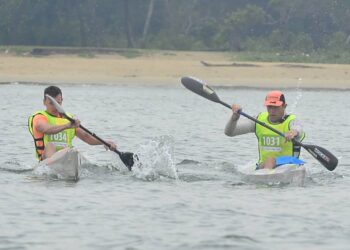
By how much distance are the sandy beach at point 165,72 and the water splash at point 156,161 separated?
1943 cm

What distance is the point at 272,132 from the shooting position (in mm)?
13500

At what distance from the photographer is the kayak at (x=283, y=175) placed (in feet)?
43.4

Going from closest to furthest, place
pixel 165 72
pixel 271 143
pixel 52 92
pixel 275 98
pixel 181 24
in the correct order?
pixel 275 98, pixel 52 92, pixel 271 143, pixel 165 72, pixel 181 24

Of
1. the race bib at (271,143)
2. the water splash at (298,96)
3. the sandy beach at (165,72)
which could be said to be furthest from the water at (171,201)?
the sandy beach at (165,72)

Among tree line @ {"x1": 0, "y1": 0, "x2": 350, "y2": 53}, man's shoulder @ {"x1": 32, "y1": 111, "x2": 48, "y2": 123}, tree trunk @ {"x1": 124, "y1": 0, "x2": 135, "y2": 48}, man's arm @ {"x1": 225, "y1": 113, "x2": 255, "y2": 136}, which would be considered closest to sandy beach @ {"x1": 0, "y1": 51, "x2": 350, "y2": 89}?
tree line @ {"x1": 0, "y1": 0, "x2": 350, "y2": 53}

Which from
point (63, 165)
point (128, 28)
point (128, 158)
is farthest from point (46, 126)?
point (128, 28)

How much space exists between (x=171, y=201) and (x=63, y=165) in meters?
1.85

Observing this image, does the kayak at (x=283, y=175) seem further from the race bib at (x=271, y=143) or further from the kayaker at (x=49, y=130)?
the kayaker at (x=49, y=130)

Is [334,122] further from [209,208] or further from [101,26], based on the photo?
[101,26]

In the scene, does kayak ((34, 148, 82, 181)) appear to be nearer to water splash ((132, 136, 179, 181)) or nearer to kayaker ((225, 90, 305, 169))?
water splash ((132, 136, 179, 181))

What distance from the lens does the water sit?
1009 cm

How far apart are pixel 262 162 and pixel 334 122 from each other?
1191cm

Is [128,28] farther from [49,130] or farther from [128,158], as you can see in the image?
[49,130]

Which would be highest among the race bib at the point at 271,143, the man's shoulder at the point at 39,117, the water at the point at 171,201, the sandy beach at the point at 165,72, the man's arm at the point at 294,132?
the sandy beach at the point at 165,72
